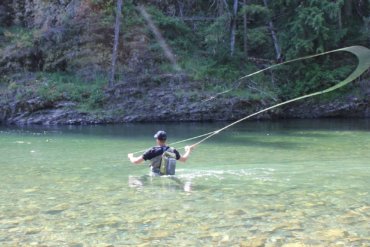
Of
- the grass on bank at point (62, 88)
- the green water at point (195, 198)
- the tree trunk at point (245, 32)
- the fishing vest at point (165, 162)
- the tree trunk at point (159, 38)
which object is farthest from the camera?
the tree trunk at point (159, 38)

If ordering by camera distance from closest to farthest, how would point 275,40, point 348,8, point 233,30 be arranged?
point 233,30, point 275,40, point 348,8

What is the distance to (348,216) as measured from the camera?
7.13m

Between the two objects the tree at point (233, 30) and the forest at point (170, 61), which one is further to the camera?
the tree at point (233, 30)

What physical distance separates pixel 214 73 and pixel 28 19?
1477 cm

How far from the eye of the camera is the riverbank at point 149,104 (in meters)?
28.5

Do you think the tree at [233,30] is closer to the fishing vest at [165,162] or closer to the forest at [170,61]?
the forest at [170,61]

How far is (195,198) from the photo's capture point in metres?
8.45

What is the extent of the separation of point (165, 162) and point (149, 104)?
62.3 feet

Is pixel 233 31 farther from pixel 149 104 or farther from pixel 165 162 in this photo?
pixel 165 162

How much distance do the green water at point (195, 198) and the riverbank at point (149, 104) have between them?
40.8ft

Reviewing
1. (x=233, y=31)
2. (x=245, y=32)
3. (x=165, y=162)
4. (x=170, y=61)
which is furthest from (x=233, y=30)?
(x=165, y=162)

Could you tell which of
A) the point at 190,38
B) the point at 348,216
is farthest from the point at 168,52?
the point at 348,216

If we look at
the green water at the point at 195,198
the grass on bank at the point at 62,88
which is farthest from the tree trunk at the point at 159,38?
the green water at the point at 195,198

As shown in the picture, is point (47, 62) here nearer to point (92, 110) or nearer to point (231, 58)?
point (92, 110)
